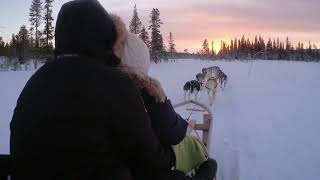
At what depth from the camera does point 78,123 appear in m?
2.07

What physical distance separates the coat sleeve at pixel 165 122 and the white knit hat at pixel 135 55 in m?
0.26

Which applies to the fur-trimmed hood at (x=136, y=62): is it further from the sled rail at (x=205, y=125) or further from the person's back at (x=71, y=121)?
the sled rail at (x=205, y=125)

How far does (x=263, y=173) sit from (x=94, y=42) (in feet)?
13.1

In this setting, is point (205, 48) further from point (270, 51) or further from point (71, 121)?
point (71, 121)

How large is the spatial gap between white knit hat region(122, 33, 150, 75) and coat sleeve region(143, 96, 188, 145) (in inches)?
10.1

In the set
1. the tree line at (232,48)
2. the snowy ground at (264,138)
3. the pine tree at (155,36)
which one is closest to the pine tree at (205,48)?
the tree line at (232,48)

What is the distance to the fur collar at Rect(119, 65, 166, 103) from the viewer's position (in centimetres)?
266

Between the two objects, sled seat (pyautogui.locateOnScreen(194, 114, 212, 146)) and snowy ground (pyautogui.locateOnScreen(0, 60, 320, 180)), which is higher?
sled seat (pyautogui.locateOnScreen(194, 114, 212, 146))

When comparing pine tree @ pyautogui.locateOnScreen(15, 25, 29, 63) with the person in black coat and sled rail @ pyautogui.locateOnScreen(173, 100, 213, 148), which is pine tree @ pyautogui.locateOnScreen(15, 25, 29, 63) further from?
the person in black coat

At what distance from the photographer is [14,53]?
183 feet

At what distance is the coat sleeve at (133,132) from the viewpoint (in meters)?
2.10

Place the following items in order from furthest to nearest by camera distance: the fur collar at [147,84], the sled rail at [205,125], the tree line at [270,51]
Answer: the tree line at [270,51]
the sled rail at [205,125]
the fur collar at [147,84]

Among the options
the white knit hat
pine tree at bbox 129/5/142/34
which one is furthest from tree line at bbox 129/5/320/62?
the white knit hat

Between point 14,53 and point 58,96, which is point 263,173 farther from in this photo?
point 14,53
